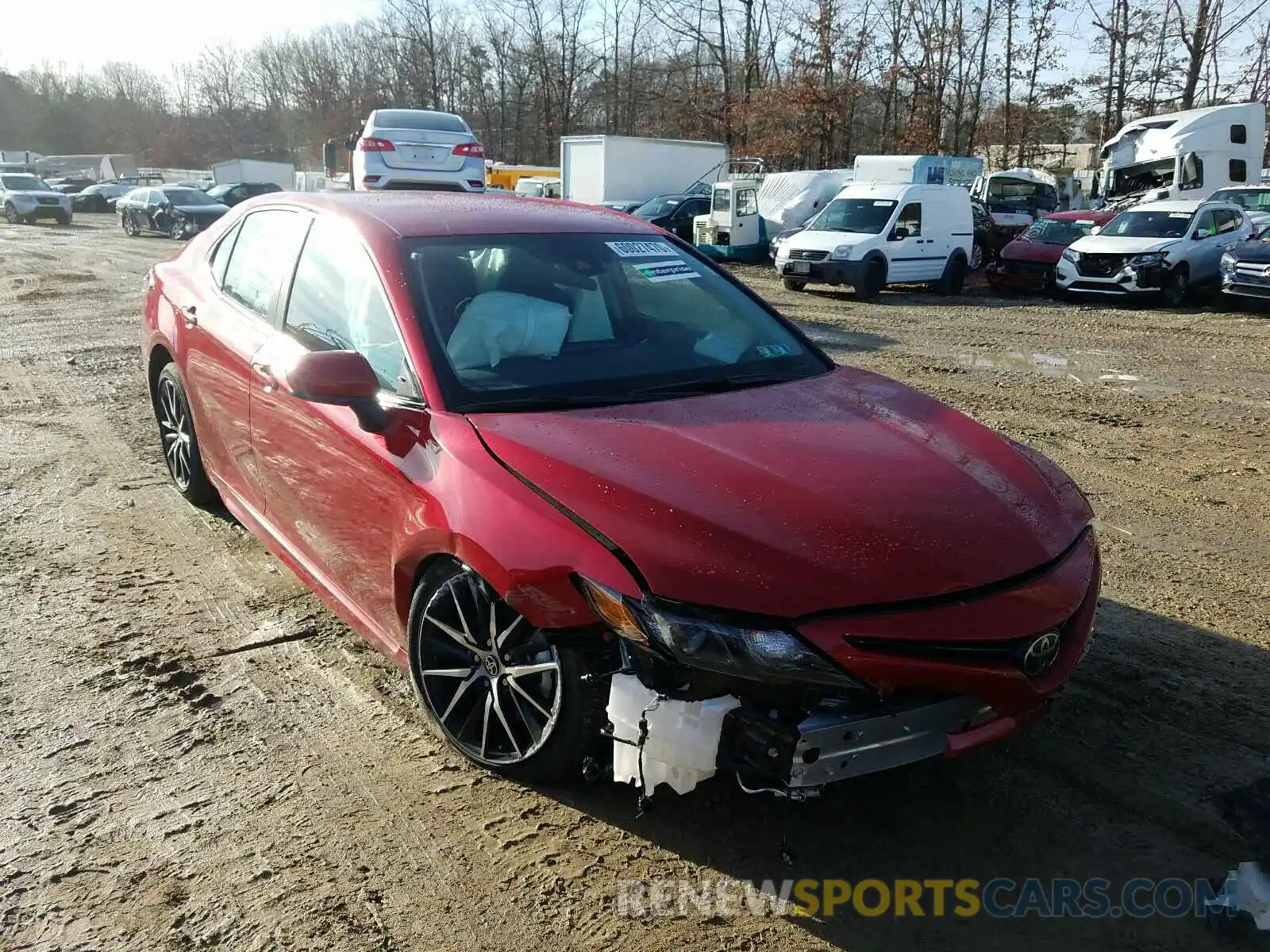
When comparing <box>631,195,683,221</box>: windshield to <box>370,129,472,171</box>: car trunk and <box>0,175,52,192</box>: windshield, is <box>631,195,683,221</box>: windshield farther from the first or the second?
<box>0,175,52,192</box>: windshield

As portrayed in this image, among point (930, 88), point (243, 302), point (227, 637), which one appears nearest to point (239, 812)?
point (227, 637)

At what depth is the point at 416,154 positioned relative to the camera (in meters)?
14.9

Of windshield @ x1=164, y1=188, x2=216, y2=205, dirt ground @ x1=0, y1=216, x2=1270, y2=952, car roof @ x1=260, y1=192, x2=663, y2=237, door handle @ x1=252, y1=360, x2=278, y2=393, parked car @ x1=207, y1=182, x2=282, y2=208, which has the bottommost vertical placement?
dirt ground @ x1=0, y1=216, x2=1270, y2=952

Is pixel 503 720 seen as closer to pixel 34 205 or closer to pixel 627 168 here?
pixel 627 168

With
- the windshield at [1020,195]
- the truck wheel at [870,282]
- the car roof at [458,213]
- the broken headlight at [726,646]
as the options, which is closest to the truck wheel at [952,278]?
the truck wheel at [870,282]

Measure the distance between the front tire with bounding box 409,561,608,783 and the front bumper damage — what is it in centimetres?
19

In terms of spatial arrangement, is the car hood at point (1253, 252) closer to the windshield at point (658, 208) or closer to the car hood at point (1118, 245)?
the car hood at point (1118, 245)

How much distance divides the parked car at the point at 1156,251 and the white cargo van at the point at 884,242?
2.01 metres

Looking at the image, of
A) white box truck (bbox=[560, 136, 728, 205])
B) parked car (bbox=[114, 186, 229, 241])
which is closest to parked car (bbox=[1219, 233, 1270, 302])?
white box truck (bbox=[560, 136, 728, 205])

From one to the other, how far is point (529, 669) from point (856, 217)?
15829mm

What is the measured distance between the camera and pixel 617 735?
238cm

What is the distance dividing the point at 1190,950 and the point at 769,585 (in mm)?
1304

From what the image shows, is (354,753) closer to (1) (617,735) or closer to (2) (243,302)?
(1) (617,735)

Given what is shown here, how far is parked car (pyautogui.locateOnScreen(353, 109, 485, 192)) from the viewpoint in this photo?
14.7m
